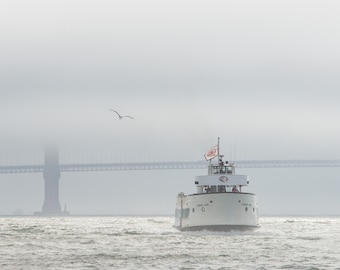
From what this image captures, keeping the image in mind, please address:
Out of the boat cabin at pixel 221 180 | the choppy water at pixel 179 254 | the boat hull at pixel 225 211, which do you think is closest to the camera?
the choppy water at pixel 179 254

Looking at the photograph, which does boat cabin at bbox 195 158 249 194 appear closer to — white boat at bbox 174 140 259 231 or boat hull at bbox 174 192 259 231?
white boat at bbox 174 140 259 231

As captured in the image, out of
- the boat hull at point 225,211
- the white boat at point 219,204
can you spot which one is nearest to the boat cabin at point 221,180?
the white boat at point 219,204

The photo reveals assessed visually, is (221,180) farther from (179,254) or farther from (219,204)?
(179,254)

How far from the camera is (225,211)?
7544 cm

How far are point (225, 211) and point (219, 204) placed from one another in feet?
2.38

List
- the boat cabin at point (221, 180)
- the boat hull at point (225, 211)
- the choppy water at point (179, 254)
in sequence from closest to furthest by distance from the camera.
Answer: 1. the choppy water at point (179, 254)
2. the boat hull at point (225, 211)
3. the boat cabin at point (221, 180)

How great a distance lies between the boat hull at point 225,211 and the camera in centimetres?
7544

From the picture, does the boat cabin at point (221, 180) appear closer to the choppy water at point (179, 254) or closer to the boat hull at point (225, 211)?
the boat hull at point (225, 211)

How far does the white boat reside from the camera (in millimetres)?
75500

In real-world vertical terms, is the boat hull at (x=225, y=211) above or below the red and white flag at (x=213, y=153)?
below

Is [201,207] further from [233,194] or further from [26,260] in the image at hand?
[26,260]

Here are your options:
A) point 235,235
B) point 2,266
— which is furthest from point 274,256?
point 235,235

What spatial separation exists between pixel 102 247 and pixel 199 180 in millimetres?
18951

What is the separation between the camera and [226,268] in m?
46.1
